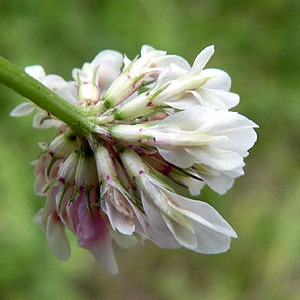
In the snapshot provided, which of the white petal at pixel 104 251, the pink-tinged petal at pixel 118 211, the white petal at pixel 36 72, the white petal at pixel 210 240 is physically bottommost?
the white petal at pixel 104 251

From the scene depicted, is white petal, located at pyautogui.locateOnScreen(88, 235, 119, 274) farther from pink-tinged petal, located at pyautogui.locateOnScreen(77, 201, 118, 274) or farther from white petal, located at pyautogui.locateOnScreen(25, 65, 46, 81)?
white petal, located at pyautogui.locateOnScreen(25, 65, 46, 81)

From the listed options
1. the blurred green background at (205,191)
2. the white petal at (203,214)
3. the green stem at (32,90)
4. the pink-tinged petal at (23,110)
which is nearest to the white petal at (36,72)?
the pink-tinged petal at (23,110)

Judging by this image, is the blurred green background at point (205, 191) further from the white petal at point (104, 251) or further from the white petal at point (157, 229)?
the white petal at point (157, 229)

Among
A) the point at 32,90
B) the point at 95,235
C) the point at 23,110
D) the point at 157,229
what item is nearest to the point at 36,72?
the point at 23,110

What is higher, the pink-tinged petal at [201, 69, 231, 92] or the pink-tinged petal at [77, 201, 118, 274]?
the pink-tinged petal at [201, 69, 231, 92]

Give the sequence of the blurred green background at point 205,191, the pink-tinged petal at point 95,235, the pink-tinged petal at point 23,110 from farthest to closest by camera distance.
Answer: the blurred green background at point 205,191 → the pink-tinged petal at point 23,110 → the pink-tinged petal at point 95,235

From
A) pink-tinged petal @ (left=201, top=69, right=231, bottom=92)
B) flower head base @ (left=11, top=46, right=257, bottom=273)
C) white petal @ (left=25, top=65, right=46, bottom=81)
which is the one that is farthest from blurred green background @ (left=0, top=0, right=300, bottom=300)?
pink-tinged petal @ (left=201, top=69, right=231, bottom=92)

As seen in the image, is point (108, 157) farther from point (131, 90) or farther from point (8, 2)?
point (8, 2)
